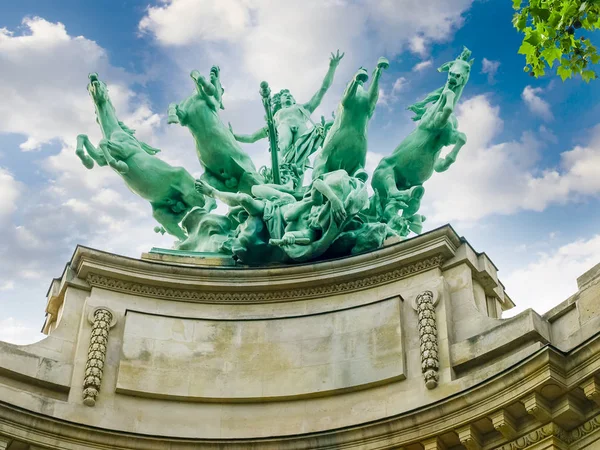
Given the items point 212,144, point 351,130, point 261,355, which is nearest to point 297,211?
point 351,130

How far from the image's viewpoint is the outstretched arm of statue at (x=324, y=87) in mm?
26453

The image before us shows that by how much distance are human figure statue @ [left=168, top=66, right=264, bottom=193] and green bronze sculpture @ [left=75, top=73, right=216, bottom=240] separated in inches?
19.2

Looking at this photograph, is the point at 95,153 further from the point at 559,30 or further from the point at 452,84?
the point at 559,30

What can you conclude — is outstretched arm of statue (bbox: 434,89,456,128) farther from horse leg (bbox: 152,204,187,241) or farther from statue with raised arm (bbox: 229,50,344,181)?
horse leg (bbox: 152,204,187,241)

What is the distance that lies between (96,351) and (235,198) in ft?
12.7

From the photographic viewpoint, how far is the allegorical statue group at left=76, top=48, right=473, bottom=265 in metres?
20.9

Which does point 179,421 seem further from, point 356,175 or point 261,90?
point 261,90

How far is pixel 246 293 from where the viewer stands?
2080 cm

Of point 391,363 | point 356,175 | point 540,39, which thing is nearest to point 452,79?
point 356,175

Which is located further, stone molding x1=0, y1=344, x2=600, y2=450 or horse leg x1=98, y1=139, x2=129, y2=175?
horse leg x1=98, y1=139, x2=129, y2=175

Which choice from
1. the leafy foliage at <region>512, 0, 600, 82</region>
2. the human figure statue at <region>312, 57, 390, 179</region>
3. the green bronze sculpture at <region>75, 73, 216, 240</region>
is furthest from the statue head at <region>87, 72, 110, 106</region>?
the leafy foliage at <region>512, 0, 600, 82</region>

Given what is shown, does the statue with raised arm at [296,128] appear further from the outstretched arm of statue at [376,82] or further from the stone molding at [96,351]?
the stone molding at [96,351]

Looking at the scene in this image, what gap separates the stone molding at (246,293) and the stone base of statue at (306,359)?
0.07ft

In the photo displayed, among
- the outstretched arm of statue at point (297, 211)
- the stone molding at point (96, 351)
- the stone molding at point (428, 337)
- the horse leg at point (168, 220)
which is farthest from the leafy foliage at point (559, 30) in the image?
the horse leg at point (168, 220)
